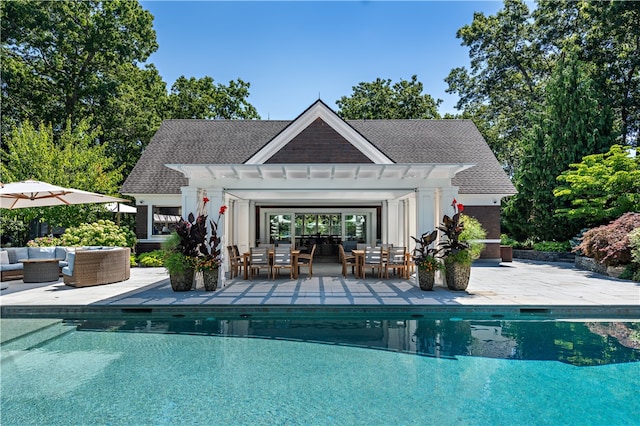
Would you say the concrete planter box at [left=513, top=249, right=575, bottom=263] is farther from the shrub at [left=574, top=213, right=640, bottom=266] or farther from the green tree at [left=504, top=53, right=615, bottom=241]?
the shrub at [left=574, top=213, right=640, bottom=266]

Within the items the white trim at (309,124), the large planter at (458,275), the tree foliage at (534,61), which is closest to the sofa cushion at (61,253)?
the white trim at (309,124)

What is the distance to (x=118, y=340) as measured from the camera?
6.08 metres

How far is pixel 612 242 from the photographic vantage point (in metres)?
11.9

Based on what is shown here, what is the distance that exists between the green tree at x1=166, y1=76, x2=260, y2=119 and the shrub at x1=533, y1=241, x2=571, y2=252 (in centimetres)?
2391

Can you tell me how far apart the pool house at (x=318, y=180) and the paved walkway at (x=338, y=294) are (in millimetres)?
1888

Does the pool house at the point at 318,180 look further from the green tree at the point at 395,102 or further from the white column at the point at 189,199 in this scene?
the green tree at the point at 395,102

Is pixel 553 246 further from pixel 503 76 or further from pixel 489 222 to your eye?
pixel 503 76

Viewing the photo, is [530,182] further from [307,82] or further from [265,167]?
[265,167]

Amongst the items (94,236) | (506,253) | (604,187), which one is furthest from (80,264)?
(604,187)

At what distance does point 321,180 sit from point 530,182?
13342 mm

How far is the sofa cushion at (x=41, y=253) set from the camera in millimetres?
11156

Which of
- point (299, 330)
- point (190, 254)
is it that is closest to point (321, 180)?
point (190, 254)

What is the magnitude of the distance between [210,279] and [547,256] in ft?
48.8

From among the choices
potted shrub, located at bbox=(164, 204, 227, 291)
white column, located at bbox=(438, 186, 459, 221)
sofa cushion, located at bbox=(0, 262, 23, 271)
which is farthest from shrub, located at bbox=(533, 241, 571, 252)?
sofa cushion, located at bbox=(0, 262, 23, 271)
